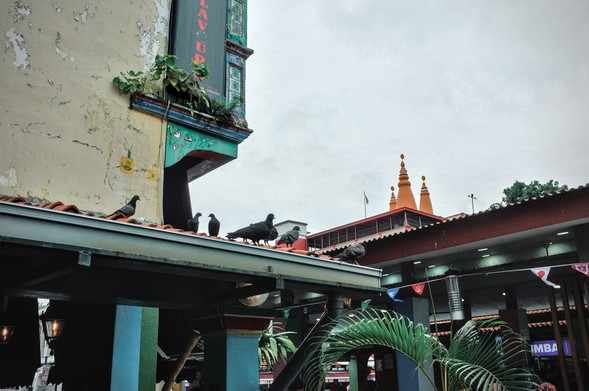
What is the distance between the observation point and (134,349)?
6.95 metres

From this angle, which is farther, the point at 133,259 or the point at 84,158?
the point at 84,158

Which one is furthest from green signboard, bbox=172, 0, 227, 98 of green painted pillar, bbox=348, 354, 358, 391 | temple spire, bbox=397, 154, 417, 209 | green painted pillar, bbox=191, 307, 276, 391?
temple spire, bbox=397, 154, 417, 209

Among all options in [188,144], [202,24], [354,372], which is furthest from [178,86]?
[354,372]

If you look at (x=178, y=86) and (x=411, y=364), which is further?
(x=411, y=364)

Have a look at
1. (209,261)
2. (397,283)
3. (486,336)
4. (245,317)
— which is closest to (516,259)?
(397,283)

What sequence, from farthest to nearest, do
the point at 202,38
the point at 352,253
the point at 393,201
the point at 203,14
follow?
the point at 393,201, the point at 203,14, the point at 202,38, the point at 352,253

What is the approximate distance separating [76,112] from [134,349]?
11.6 feet

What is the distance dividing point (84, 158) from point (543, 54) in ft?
58.6

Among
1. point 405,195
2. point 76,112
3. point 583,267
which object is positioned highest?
point 405,195

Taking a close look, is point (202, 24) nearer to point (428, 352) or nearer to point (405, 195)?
point (428, 352)

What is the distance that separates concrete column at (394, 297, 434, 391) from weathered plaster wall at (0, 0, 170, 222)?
956 centimetres

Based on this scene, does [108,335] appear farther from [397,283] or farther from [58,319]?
[397,283]

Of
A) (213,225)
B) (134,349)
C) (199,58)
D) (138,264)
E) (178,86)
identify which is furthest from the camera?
(199,58)

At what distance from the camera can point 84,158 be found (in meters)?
7.64
